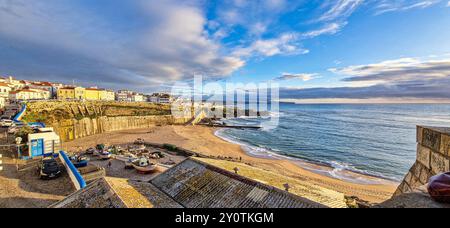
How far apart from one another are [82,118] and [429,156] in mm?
53165

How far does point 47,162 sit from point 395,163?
4302 centimetres

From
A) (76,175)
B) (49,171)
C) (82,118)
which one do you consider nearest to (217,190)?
(76,175)

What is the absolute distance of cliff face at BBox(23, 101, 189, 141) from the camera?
37.7 metres

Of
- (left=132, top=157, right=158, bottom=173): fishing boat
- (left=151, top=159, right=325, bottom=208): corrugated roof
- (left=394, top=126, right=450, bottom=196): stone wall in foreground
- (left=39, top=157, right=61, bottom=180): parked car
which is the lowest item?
(left=132, top=157, right=158, bottom=173): fishing boat

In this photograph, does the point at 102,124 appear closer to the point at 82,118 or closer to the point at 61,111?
the point at 82,118

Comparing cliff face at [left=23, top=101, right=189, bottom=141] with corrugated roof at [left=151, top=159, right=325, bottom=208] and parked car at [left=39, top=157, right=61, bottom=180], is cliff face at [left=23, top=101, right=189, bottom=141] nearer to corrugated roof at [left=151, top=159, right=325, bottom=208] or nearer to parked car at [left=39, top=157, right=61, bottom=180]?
parked car at [left=39, top=157, right=61, bottom=180]

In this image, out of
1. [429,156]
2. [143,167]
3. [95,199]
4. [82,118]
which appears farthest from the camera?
[82,118]

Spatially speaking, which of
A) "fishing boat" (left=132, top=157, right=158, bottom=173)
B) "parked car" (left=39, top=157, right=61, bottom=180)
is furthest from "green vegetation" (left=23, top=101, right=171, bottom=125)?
"fishing boat" (left=132, top=157, right=158, bottom=173)

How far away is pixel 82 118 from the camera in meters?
43.2

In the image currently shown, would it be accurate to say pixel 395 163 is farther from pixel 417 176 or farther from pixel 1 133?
pixel 1 133

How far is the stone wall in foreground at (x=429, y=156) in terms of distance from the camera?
5480 mm

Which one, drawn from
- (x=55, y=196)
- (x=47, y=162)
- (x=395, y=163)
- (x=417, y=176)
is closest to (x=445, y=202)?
(x=417, y=176)

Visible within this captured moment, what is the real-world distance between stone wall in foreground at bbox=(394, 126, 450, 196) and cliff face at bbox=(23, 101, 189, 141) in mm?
47115

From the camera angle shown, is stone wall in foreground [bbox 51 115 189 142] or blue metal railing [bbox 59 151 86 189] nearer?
blue metal railing [bbox 59 151 86 189]
